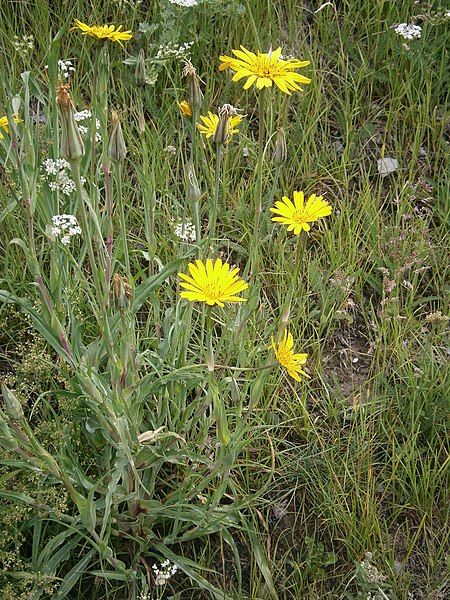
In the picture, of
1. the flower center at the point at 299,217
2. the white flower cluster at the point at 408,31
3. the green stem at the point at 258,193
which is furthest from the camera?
the white flower cluster at the point at 408,31

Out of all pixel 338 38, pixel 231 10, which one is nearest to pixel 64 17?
pixel 231 10

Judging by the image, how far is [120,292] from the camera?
1328 millimetres

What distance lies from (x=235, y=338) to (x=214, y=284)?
0.29 m

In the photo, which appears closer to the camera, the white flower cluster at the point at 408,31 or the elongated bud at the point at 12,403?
the elongated bud at the point at 12,403

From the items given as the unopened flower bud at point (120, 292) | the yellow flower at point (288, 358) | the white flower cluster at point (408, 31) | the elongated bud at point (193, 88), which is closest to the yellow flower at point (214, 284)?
the unopened flower bud at point (120, 292)

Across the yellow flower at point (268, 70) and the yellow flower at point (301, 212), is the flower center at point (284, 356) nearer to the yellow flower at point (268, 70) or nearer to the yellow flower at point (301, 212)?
the yellow flower at point (301, 212)

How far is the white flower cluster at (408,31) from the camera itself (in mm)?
2744

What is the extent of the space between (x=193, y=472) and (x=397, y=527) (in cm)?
61

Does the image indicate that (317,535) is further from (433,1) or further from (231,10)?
(433,1)

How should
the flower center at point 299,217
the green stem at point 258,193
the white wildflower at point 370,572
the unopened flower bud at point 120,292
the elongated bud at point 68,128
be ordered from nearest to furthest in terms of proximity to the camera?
the elongated bud at point 68,128 → the unopened flower bud at point 120,292 → the green stem at point 258,193 → the flower center at point 299,217 → the white wildflower at point 370,572

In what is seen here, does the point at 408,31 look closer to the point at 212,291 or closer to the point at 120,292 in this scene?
the point at 212,291

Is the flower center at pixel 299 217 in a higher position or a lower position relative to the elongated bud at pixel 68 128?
lower

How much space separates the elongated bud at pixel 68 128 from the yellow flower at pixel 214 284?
0.29 meters

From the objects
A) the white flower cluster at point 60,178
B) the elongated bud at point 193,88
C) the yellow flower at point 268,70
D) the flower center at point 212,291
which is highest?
the yellow flower at point 268,70
